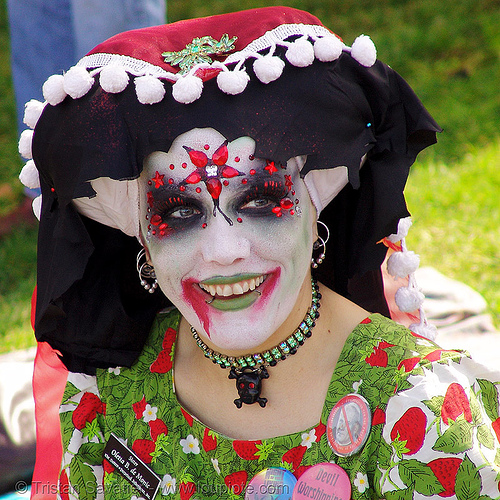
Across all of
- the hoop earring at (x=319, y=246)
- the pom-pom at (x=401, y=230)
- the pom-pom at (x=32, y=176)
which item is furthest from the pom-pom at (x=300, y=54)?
the pom-pom at (x=32, y=176)

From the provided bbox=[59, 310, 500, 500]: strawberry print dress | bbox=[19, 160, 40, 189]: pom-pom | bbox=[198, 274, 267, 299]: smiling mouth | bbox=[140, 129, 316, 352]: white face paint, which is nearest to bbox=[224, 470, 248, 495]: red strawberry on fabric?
bbox=[59, 310, 500, 500]: strawberry print dress

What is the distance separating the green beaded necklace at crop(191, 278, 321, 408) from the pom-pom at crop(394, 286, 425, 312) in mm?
350

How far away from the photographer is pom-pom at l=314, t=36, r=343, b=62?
163 centimetres

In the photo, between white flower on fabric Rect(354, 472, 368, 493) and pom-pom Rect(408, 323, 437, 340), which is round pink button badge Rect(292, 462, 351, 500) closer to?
white flower on fabric Rect(354, 472, 368, 493)

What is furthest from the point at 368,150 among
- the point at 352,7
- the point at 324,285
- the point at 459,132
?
the point at 352,7

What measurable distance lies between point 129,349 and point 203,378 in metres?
0.25

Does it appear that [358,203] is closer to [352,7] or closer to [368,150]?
[368,150]

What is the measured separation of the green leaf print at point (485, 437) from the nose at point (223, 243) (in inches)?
24.6

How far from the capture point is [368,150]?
1.73m

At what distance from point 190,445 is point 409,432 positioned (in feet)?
1.94

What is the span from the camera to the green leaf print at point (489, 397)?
5.60 feet

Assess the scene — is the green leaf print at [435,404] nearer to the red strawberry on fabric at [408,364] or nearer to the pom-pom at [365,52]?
the red strawberry on fabric at [408,364]

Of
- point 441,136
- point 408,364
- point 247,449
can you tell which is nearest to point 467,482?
point 408,364

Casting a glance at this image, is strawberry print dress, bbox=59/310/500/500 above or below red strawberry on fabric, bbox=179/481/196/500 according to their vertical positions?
above
